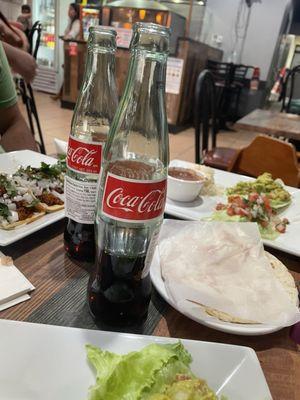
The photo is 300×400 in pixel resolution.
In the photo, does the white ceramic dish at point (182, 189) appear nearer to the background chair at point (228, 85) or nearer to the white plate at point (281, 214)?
the white plate at point (281, 214)

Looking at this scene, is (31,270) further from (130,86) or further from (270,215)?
(270,215)

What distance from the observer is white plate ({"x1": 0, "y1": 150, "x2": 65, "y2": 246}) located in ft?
2.51

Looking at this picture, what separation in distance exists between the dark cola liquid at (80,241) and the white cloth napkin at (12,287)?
137mm

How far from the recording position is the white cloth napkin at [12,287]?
2.00 ft

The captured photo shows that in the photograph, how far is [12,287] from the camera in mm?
632

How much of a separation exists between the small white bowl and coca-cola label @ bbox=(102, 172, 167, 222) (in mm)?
571

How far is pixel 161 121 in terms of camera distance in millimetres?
583

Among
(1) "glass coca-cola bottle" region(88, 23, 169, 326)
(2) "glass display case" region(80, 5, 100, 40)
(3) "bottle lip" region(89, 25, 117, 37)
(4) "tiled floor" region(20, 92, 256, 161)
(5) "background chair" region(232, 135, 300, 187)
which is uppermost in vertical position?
(2) "glass display case" region(80, 5, 100, 40)

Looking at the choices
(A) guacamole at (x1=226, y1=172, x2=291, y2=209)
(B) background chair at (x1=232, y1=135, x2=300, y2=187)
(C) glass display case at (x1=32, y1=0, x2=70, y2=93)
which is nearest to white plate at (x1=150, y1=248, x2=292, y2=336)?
(A) guacamole at (x1=226, y1=172, x2=291, y2=209)

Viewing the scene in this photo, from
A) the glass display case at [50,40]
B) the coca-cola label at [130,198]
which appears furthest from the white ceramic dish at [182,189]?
the glass display case at [50,40]

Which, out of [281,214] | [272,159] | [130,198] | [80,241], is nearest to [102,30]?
[130,198]

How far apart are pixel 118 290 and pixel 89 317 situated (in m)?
0.08

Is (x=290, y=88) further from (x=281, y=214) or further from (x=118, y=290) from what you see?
(x=118, y=290)

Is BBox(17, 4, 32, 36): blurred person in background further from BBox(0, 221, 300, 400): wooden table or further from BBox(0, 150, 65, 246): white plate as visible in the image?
BBox(0, 221, 300, 400): wooden table
